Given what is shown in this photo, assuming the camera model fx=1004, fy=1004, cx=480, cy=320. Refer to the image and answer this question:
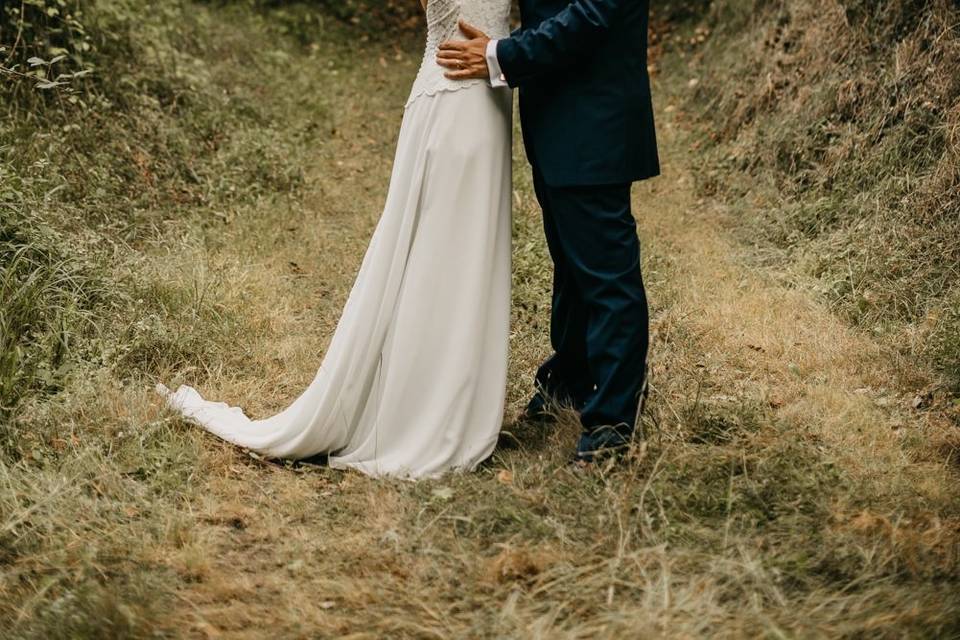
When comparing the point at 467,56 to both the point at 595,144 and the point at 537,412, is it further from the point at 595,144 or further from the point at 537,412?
the point at 537,412

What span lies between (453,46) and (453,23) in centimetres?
9

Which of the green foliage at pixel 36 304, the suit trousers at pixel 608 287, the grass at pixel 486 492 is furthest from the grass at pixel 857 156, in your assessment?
the green foliage at pixel 36 304

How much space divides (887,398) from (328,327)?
8.73 feet

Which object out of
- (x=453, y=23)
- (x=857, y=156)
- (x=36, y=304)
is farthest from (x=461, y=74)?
(x=857, y=156)

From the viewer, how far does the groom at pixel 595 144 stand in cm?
321

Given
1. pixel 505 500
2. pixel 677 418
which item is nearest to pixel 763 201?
pixel 677 418

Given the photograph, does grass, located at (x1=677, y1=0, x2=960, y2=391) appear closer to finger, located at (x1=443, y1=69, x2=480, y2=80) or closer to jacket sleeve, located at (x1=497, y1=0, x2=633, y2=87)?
jacket sleeve, located at (x1=497, y1=0, x2=633, y2=87)

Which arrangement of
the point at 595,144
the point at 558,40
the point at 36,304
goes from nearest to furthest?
1. the point at 558,40
2. the point at 595,144
3. the point at 36,304

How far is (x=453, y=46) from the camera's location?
3395 millimetres

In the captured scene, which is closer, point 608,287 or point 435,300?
point 608,287

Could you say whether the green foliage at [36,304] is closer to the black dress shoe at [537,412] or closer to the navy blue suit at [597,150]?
the black dress shoe at [537,412]

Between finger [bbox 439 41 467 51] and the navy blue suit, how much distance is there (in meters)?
0.16

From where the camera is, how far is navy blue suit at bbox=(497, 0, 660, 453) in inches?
126

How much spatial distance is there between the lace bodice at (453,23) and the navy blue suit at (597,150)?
0.33ft
